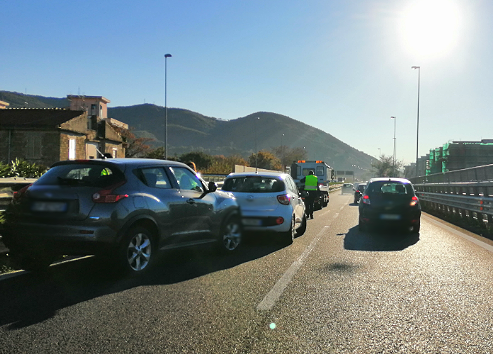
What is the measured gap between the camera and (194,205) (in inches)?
308

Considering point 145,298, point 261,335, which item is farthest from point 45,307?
point 261,335

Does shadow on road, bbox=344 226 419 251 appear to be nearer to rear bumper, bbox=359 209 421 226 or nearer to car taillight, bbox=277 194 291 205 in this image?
rear bumper, bbox=359 209 421 226

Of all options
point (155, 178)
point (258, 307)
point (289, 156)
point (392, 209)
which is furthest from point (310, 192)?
point (289, 156)

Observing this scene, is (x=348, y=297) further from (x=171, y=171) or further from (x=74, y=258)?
(x=74, y=258)

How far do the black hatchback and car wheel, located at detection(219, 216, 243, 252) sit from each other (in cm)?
493

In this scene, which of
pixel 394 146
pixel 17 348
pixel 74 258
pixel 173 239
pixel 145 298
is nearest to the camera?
pixel 17 348

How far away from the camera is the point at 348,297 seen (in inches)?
220

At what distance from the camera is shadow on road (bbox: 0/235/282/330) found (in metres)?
4.88

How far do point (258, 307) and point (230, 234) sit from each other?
12.9 feet

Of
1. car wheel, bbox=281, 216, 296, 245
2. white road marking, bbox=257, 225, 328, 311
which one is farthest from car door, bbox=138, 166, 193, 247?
car wheel, bbox=281, 216, 296, 245

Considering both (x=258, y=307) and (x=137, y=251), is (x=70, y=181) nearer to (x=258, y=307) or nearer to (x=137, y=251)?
(x=137, y=251)

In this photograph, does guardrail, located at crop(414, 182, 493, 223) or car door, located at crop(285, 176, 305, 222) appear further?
guardrail, located at crop(414, 182, 493, 223)

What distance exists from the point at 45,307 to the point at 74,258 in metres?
3.26

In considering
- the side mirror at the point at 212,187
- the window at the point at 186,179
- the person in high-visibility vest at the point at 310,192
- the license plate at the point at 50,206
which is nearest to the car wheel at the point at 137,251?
the license plate at the point at 50,206
